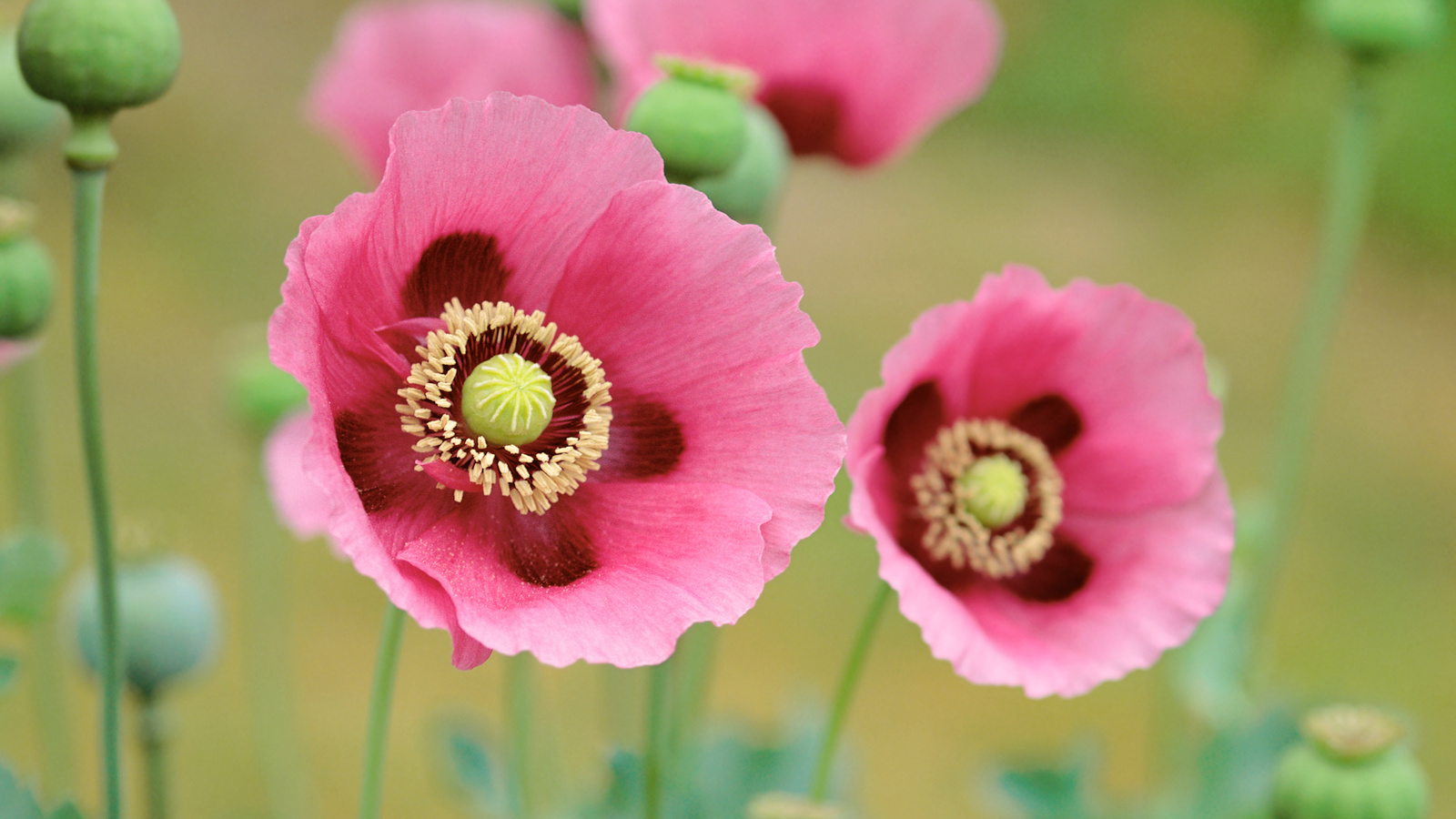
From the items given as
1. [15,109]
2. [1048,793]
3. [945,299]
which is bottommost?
[1048,793]

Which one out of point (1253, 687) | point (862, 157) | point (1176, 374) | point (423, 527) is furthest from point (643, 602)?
point (1253, 687)

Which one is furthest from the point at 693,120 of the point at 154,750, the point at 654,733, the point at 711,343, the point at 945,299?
the point at 945,299

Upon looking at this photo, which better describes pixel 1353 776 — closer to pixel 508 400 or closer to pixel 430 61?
pixel 508 400

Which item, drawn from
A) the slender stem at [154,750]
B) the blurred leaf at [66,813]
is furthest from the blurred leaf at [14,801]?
the slender stem at [154,750]

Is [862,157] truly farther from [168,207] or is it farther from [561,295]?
[168,207]

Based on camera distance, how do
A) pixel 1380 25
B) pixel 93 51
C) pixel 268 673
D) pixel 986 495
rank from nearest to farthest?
pixel 93 51
pixel 986 495
pixel 1380 25
pixel 268 673

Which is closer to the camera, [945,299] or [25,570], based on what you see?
[25,570]

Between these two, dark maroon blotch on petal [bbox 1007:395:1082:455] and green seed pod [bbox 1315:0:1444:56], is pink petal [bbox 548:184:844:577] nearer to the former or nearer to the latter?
dark maroon blotch on petal [bbox 1007:395:1082:455]
